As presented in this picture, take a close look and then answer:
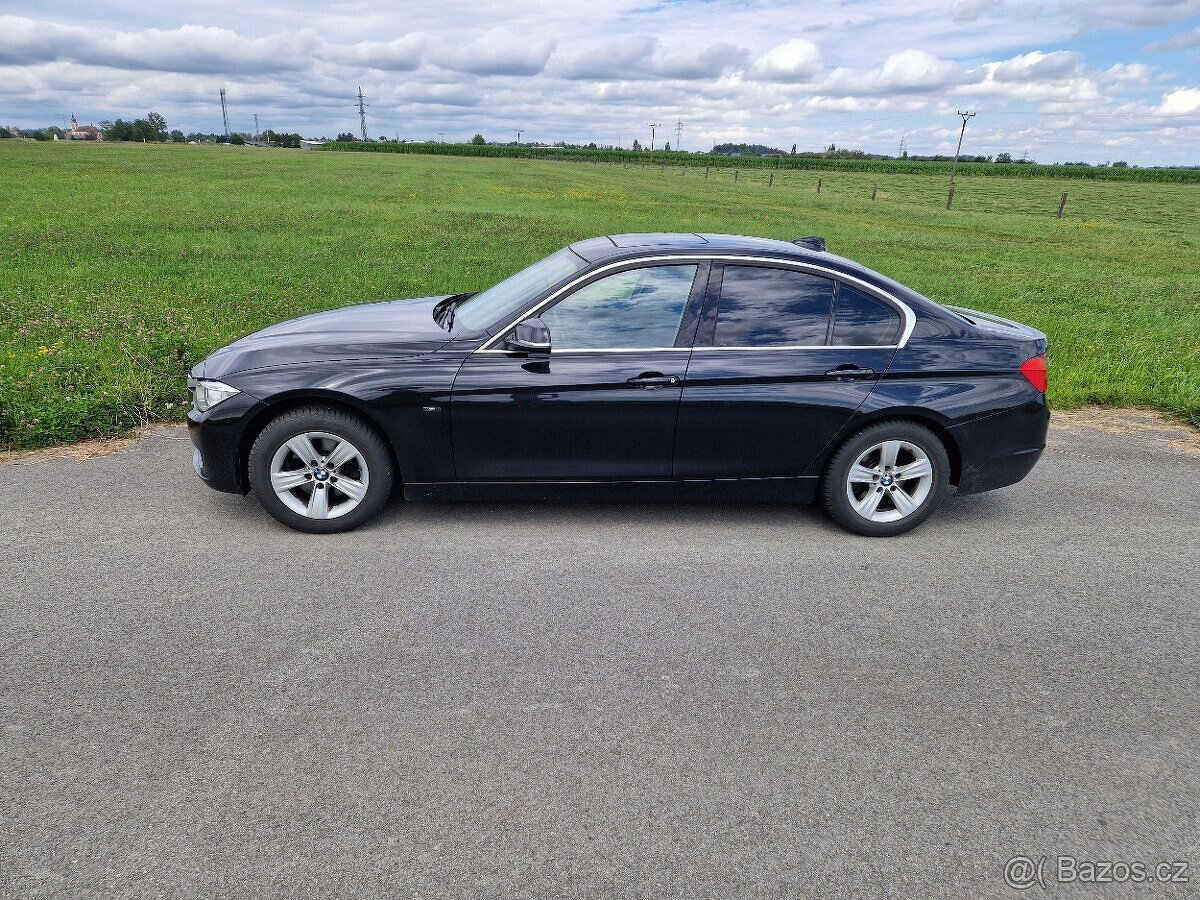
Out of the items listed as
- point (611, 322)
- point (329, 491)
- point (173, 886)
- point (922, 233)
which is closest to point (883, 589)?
point (611, 322)

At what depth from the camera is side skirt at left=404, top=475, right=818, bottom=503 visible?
4.68 m

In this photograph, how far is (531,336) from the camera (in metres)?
4.43

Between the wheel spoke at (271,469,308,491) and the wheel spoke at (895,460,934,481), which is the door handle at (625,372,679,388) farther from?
the wheel spoke at (271,469,308,491)

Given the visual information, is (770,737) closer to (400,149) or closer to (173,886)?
(173,886)

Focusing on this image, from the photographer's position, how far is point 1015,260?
67.0 feet

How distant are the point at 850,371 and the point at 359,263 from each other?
1141 centimetres

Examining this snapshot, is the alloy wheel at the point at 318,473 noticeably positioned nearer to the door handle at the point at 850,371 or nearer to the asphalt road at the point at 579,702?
the asphalt road at the point at 579,702

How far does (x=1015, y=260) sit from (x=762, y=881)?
825 inches

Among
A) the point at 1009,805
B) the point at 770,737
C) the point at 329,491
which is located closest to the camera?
the point at 1009,805

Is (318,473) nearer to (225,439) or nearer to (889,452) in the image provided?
(225,439)

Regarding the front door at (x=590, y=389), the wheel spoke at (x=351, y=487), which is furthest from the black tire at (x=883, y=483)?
the wheel spoke at (x=351, y=487)

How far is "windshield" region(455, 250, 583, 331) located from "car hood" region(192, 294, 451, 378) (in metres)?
0.21

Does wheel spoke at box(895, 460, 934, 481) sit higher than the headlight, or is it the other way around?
the headlight

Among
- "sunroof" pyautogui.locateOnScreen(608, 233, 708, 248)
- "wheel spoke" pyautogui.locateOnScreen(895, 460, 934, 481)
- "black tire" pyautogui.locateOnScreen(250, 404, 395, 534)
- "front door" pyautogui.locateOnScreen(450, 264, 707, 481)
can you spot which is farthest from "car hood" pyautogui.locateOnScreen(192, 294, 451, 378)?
"wheel spoke" pyautogui.locateOnScreen(895, 460, 934, 481)
